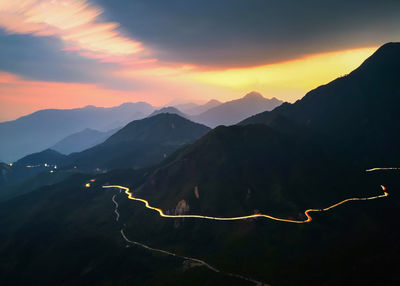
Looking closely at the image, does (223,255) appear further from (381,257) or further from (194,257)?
(381,257)

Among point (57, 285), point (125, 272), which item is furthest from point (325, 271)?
point (57, 285)

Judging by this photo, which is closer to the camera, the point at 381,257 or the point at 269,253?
the point at 381,257

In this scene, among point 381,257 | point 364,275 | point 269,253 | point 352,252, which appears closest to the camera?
point 364,275

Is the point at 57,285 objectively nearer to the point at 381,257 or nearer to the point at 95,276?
the point at 95,276

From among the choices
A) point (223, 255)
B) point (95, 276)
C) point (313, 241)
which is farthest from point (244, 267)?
point (95, 276)

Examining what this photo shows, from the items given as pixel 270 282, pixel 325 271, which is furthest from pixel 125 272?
pixel 325 271

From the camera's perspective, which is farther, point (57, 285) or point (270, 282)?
point (57, 285)

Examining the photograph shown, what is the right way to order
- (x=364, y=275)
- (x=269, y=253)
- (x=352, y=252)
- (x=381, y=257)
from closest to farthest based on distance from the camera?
(x=364, y=275), (x=381, y=257), (x=352, y=252), (x=269, y=253)
